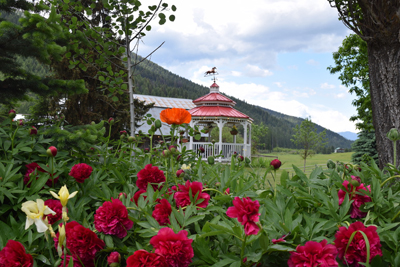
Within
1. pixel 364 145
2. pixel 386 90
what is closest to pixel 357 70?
pixel 364 145

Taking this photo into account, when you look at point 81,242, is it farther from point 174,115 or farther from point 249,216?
point 174,115

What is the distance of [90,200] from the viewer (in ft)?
4.14

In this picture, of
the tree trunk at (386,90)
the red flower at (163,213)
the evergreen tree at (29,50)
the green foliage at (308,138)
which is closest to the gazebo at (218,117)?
the green foliage at (308,138)

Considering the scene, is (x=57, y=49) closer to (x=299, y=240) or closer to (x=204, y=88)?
(x=299, y=240)

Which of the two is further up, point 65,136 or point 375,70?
point 375,70

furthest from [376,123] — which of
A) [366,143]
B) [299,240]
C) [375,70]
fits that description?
[366,143]

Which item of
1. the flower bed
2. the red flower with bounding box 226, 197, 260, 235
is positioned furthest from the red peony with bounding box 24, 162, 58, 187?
the red flower with bounding box 226, 197, 260, 235

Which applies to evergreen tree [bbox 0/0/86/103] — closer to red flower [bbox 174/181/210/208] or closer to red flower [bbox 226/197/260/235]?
red flower [bbox 174/181/210/208]

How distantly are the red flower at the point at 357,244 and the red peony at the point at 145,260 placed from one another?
52 centimetres

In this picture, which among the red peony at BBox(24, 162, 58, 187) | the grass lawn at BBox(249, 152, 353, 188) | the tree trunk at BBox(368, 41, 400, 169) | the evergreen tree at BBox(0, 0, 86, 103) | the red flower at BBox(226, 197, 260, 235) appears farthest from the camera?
the tree trunk at BBox(368, 41, 400, 169)

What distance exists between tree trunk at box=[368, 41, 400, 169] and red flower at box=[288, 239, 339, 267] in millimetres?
3169

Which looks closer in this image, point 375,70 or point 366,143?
point 375,70

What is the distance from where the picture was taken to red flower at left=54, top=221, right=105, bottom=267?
840 mm

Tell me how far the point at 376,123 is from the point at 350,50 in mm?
10562
